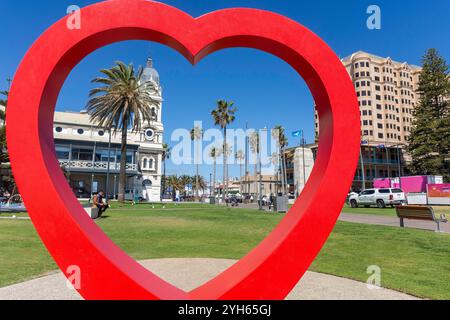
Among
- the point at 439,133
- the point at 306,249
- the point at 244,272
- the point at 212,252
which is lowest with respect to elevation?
the point at 212,252

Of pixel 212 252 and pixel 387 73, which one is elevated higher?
pixel 387 73

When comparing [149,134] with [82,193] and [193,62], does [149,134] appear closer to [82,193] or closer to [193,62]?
[82,193]

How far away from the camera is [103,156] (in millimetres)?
51938

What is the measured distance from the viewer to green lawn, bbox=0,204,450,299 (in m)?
6.47

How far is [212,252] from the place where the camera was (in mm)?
9172

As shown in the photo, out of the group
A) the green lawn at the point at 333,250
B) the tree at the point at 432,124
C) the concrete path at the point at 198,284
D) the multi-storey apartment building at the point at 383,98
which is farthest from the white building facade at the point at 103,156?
the multi-storey apartment building at the point at 383,98

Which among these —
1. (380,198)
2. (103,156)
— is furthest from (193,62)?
(103,156)

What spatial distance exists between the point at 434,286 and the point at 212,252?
5227 mm

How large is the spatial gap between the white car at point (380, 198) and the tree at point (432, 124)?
28.1 m

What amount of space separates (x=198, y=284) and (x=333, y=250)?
4.96 m

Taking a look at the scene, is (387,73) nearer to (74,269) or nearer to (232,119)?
(232,119)

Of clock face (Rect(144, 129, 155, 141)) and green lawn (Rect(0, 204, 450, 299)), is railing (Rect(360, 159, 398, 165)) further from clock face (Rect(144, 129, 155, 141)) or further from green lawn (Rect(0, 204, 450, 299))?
green lawn (Rect(0, 204, 450, 299))

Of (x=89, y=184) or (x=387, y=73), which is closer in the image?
(x=89, y=184)
